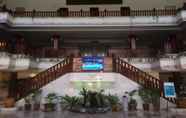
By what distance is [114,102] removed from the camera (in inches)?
517

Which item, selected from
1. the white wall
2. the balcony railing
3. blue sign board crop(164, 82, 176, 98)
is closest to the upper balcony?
the balcony railing

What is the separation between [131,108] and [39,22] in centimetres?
967

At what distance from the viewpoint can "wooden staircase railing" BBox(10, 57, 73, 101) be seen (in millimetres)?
13969

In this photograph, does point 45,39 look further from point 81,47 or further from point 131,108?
point 131,108

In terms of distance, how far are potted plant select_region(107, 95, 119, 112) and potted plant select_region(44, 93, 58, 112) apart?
3.02 metres

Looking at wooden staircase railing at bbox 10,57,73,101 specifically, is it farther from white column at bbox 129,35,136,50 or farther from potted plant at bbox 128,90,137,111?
white column at bbox 129,35,136,50

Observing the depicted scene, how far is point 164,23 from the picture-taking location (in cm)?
1764

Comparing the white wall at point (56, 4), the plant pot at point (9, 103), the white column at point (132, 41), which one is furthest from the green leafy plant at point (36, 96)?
the white wall at point (56, 4)

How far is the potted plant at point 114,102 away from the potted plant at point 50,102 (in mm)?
3022

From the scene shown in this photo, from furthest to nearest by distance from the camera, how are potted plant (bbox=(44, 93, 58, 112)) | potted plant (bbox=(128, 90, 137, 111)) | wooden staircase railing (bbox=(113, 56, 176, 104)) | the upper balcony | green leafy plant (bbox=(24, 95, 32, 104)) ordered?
the upper balcony → wooden staircase railing (bbox=(113, 56, 176, 104)) → green leafy plant (bbox=(24, 95, 32, 104)) → potted plant (bbox=(44, 93, 58, 112)) → potted plant (bbox=(128, 90, 137, 111))

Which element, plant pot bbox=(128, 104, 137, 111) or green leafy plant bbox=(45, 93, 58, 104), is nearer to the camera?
plant pot bbox=(128, 104, 137, 111)

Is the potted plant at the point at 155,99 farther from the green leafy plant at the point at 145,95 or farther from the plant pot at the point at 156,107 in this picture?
the green leafy plant at the point at 145,95

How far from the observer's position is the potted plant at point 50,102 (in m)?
13.0

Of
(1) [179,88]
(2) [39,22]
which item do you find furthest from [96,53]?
(1) [179,88]
